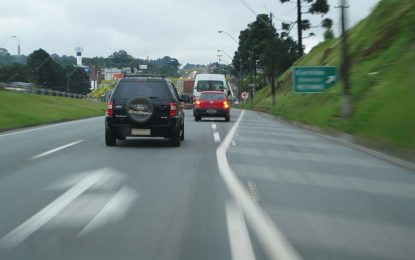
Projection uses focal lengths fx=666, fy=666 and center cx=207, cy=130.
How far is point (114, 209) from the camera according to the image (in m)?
8.41

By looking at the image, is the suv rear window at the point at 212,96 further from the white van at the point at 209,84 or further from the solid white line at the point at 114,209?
the solid white line at the point at 114,209

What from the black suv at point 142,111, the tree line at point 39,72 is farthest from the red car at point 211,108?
the tree line at point 39,72

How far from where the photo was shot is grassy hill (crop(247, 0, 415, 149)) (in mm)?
19247

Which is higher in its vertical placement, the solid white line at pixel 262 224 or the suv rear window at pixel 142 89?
the suv rear window at pixel 142 89

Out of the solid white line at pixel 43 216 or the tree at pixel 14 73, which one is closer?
the solid white line at pixel 43 216

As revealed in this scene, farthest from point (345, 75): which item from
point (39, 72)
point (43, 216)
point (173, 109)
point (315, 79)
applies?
point (39, 72)

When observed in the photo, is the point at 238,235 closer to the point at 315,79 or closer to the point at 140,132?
the point at 140,132

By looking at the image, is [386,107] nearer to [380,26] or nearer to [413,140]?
[413,140]

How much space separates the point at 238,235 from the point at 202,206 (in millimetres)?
1703

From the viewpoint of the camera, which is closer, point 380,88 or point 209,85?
point 380,88

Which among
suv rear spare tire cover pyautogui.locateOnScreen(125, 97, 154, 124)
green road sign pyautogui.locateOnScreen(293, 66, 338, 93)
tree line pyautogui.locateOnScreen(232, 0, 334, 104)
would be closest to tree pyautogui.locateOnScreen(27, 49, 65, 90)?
tree line pyautogui.locateOnScreen(232, 0, 334, 104)

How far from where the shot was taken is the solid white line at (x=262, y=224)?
6.35m

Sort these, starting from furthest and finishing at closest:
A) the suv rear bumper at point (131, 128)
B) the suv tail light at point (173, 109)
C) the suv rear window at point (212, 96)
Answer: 1. the suv rear window at point (212, 96)
2. the suv tail light at point (173, 109)
3. the suv rear bumper at point (131, 128)

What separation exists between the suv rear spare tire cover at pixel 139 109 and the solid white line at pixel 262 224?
5107 millimetres
